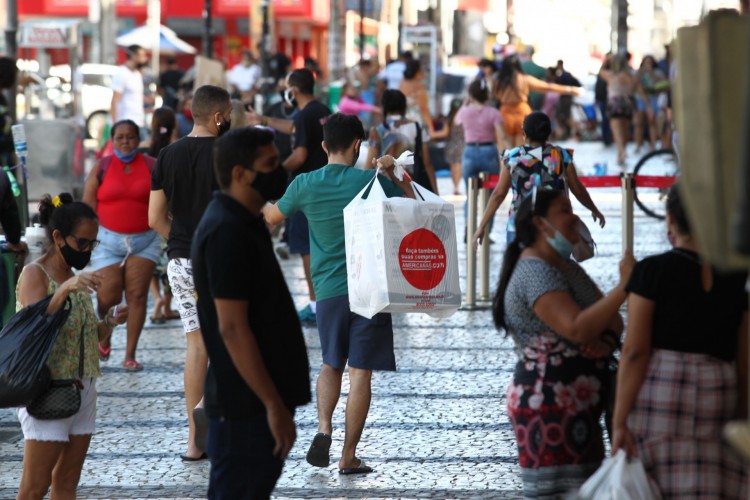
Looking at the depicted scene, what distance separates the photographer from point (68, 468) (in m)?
5.34

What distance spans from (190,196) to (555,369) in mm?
2954

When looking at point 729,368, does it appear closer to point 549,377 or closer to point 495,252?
point 549,377

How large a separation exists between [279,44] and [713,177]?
170ft

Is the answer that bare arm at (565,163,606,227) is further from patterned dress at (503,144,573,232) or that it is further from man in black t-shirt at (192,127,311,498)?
man in black t-shirt at (192,127,311,498)

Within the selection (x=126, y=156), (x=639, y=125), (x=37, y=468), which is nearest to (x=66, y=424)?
(x=37, y=468)

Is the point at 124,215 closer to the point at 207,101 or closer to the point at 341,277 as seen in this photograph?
the point at 207,101

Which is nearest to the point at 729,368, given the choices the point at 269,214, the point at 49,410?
the point at 49,410

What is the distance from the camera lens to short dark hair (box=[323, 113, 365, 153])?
6.50 metres

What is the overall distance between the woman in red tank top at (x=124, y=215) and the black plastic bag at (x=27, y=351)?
354 centimetres

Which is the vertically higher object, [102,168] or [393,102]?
[393,102]

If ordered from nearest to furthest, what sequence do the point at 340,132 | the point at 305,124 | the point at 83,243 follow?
the point at 83,243 < the point at 340,132 < the point at 305,124

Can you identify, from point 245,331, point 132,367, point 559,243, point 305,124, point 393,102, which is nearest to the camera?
point 245,331

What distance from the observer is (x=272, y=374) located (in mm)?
4141

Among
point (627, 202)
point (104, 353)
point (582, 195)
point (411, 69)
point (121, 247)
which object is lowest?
point (104, 353)
